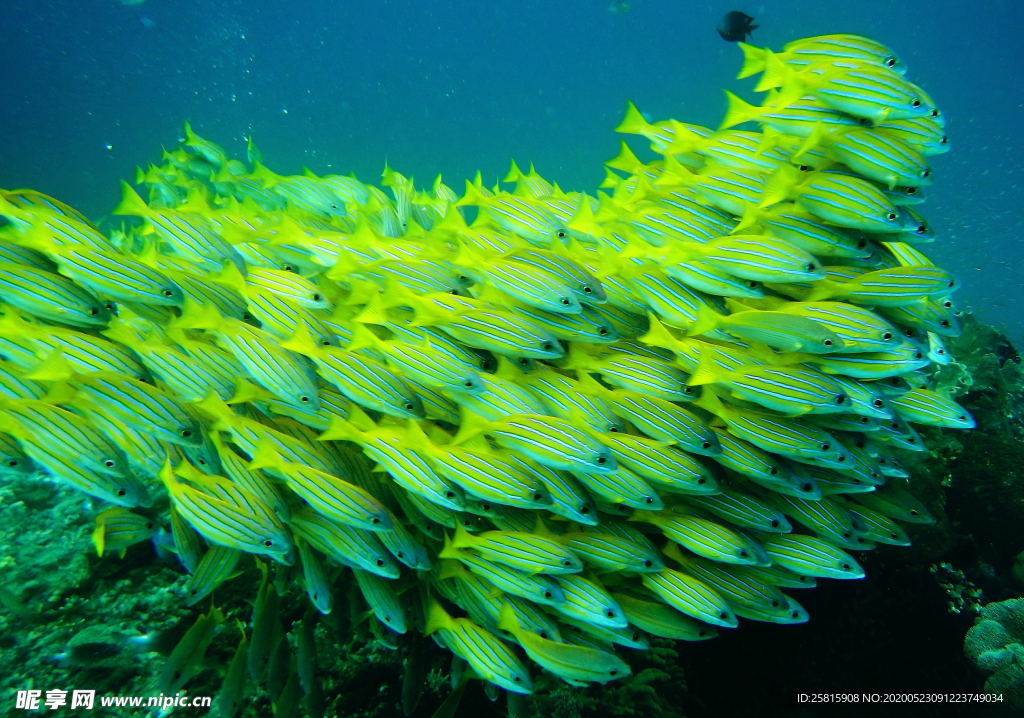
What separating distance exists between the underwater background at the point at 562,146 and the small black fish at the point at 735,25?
8502 millimetres

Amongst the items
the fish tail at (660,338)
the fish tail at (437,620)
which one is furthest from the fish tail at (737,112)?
the fish tail at (437,620)

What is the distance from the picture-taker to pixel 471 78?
108938mm

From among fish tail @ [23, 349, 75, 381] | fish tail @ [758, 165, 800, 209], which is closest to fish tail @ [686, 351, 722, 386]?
fish tail @ [758, 165, 800, 209]

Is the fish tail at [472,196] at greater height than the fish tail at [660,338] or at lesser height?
greater

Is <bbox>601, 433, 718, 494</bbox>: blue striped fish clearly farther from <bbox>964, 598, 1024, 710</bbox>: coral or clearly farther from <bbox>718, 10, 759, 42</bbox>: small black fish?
<bbox>718, 10, 759, 42</bbox>: small black fish

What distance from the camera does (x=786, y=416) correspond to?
2.89m

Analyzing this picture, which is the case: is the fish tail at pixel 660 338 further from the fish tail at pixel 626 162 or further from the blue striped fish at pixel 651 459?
the fish tail at pixel 626 162

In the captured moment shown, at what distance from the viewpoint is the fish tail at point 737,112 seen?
2.99 metres

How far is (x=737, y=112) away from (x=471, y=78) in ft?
401

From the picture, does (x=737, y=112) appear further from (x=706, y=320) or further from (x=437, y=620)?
(x=437, y=620)

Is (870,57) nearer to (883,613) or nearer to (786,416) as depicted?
(786,416)

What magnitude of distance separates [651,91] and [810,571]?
10829cm

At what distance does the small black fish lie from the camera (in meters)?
11.7

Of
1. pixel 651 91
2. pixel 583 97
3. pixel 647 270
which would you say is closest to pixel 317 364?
pixel 647 270
